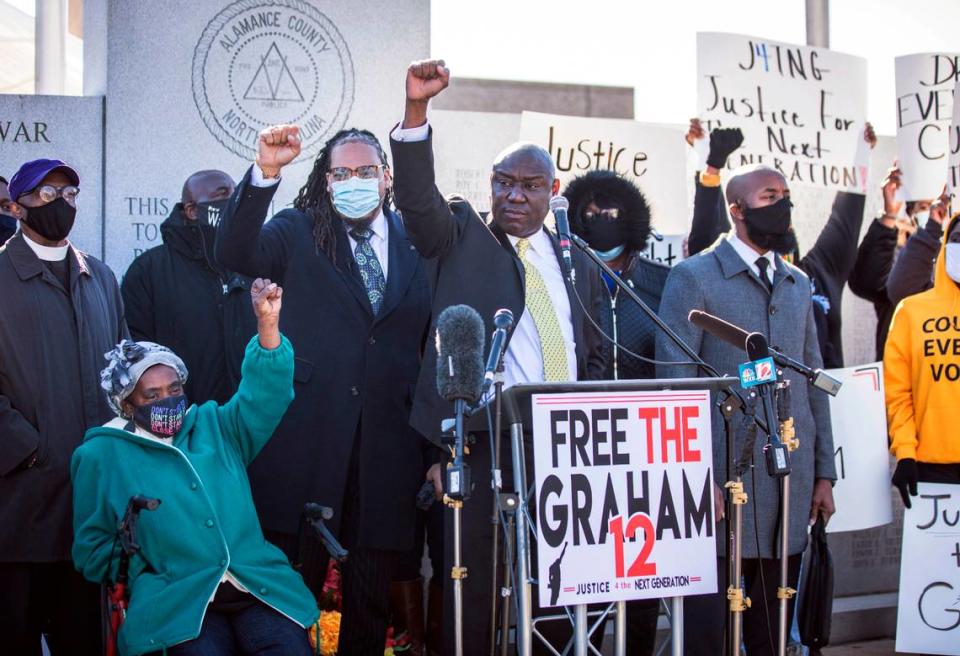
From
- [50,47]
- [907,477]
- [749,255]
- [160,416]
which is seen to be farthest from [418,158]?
[50,47]

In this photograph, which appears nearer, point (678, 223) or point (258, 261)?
point (258, 261)

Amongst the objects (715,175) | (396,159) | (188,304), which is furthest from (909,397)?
(188,304)

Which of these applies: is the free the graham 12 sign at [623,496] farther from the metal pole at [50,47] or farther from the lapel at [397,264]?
Result: the metal pole at [50,47]

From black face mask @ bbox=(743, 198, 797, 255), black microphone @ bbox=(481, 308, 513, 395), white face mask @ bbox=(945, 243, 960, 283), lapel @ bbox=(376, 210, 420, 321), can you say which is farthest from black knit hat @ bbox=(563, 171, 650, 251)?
black microphone @ bbox=(481, 308, 513, 395)

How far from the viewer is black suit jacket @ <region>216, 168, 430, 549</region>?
5.04 metres

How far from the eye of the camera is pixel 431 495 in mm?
4426

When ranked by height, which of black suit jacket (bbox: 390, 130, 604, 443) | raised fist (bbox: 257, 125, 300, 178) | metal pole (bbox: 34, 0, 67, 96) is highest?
metal pole (bbox: 34, 0, 67, 96)

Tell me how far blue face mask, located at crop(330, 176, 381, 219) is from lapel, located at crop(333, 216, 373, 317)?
0.10 meters

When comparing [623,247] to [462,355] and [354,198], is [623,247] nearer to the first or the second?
[354,198]

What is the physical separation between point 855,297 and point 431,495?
5.15 meters

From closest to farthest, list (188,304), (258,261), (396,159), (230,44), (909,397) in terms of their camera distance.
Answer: (396,159) → (258,261) → (188,304) → (909,397) → (230,44)

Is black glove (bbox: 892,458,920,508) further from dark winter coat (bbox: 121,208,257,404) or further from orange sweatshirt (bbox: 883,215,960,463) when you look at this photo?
dark winter coat (bbox: 121,208,257,404)

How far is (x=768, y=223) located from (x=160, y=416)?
2803 millimetres

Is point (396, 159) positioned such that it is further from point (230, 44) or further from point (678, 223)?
point (678, 223)
